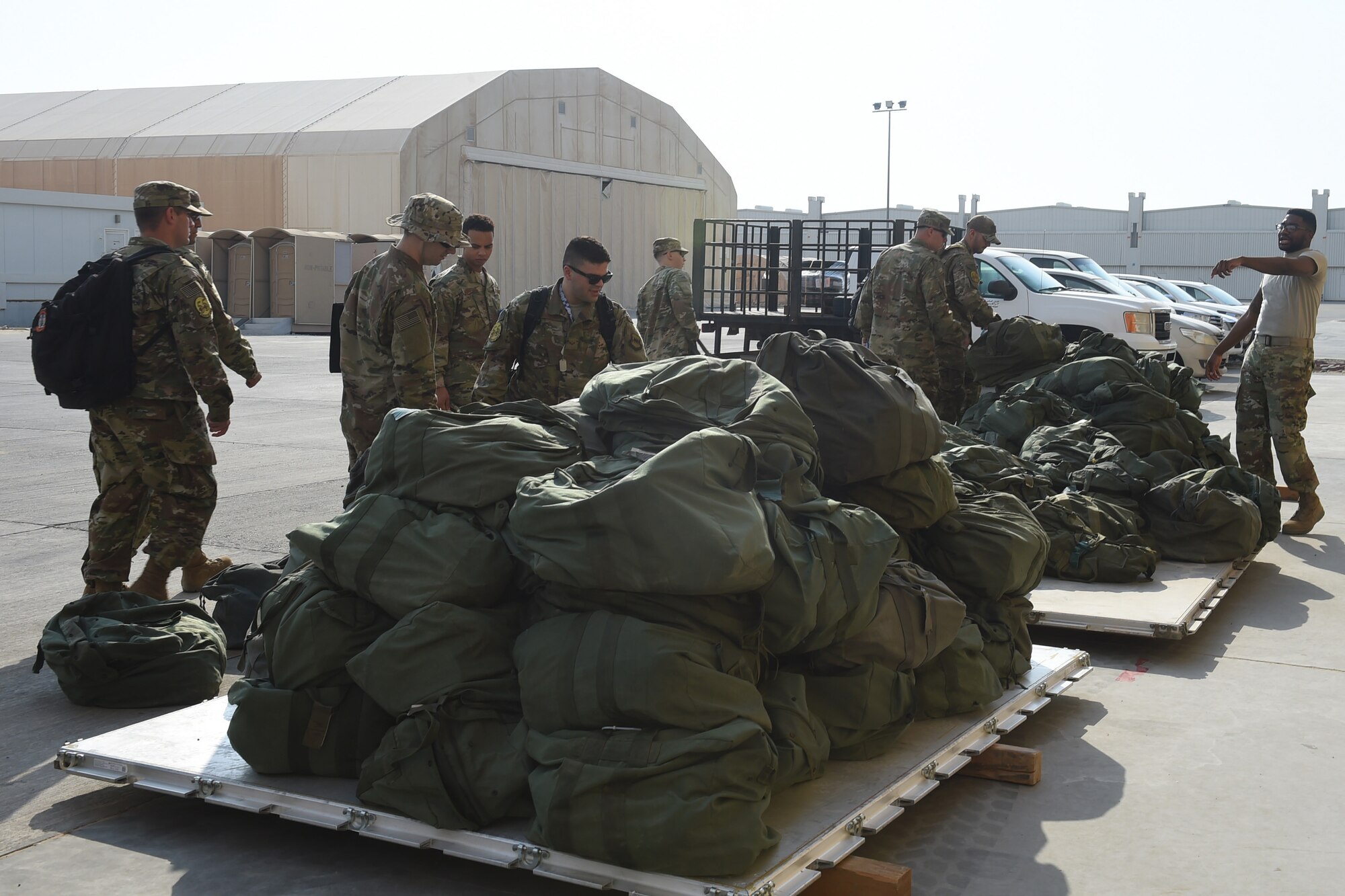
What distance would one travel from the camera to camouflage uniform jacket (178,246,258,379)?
5879 mm

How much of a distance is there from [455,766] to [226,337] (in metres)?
3.39

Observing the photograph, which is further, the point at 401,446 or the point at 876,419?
the point at 876,419

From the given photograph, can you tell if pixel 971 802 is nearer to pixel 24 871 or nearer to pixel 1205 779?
pixel 1205 779

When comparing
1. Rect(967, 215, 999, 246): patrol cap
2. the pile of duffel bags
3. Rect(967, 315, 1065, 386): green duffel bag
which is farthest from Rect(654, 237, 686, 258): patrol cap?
the pile of duffel bags

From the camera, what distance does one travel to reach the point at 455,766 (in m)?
3.24

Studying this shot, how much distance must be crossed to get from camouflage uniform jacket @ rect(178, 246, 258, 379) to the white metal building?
2663 centimetres

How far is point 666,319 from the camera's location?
12.9 m

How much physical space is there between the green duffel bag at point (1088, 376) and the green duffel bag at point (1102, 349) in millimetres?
232

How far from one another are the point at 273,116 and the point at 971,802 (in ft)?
126

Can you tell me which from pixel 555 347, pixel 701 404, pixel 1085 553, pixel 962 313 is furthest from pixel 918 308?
pixel 701 404

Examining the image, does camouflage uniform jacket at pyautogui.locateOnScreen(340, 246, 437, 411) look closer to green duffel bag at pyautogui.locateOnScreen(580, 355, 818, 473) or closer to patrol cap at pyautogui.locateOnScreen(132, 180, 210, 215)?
patrol cap at pyautogui.locateOnScreen(132, 180, 210, 215)

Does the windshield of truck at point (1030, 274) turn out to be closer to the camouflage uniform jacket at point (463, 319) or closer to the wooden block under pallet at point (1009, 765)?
the camouflage uniform jacket at point (463, 319)

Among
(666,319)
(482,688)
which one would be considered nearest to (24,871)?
(482,688)

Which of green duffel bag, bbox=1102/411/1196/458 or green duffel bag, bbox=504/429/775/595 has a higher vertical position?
green duffel bag, bbox=504/429/775/595
